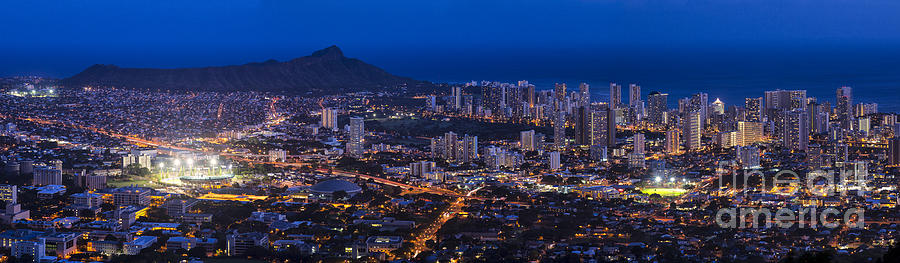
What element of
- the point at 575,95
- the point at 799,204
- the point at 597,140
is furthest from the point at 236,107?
the point at 799,204

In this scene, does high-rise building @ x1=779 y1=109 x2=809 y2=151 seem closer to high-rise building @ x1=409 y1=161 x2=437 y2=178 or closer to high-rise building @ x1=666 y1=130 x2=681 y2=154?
high-rise building @ x1=666 y1=130 x2=681 y2=154

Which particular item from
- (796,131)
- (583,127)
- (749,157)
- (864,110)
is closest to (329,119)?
(583,127)

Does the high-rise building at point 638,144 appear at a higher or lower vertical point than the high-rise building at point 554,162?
higher

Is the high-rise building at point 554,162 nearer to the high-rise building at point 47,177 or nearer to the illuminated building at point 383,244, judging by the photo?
the illuminated building at point 383,244

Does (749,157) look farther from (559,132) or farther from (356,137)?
(356,137)

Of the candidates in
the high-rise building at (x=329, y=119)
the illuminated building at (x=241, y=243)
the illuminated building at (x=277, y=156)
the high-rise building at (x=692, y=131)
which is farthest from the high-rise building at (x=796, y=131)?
the illuminated building at (x=241, y=243)

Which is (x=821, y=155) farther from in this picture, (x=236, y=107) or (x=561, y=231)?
(x=236, y=107)
